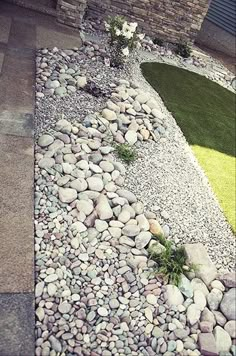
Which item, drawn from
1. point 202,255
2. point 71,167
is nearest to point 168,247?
point 202,255

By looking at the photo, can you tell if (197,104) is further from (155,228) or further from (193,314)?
(193,314)

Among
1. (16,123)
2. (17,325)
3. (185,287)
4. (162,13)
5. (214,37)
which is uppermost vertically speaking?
(162,13)

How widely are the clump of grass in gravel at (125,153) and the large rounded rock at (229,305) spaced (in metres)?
1.93

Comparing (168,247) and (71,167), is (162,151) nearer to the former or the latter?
(71,167)

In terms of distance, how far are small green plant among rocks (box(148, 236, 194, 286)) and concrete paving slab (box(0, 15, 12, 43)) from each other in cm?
438

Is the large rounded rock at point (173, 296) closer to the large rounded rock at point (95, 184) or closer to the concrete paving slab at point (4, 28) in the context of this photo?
the large rounded rock at point (95, 184)

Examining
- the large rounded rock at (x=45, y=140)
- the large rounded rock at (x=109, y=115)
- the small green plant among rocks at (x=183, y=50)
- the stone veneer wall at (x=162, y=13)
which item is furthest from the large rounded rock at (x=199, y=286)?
the stone veneer wall at (x=162, y=13)

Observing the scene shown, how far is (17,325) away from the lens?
2.53m

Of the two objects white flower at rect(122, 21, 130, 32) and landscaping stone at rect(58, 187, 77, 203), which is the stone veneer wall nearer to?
white flower at rect(122, 21, 130, 32)

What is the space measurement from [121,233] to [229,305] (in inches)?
47.1

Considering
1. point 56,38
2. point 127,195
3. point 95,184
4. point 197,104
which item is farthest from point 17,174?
point 197,104

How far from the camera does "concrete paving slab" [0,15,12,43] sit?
5860 millimetres

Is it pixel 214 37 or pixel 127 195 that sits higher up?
pixel 214 37

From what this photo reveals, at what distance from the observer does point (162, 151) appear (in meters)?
4.90
